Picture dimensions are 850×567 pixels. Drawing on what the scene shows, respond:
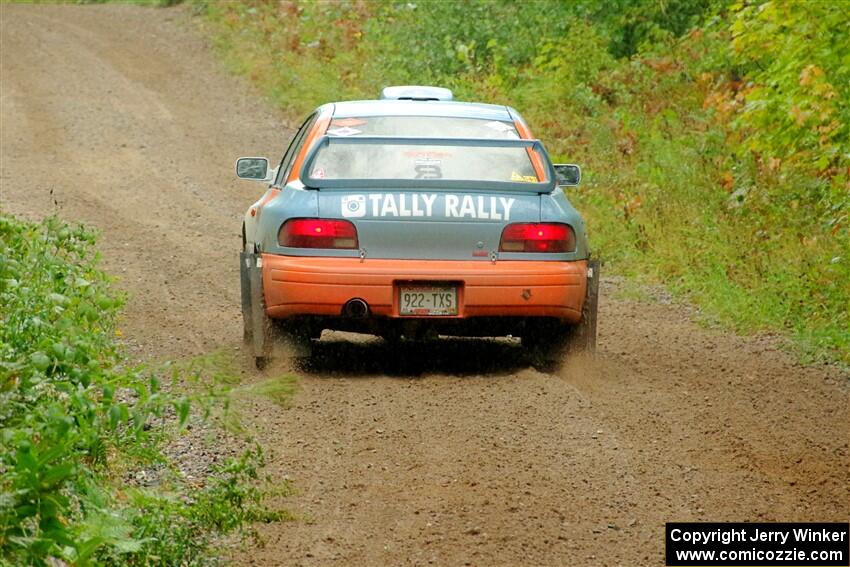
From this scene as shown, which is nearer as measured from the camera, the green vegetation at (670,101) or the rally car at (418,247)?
the rally car at (418,247)

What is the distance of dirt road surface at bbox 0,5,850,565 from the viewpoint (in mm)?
5527

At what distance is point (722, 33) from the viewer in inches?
749

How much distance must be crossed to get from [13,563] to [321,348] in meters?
5.42

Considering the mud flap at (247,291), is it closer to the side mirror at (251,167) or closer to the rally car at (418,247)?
the rally car at (418,247)

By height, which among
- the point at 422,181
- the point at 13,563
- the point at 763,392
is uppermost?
the point at 422,181

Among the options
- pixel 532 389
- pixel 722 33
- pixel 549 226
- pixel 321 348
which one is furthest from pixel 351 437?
pixel 722 33

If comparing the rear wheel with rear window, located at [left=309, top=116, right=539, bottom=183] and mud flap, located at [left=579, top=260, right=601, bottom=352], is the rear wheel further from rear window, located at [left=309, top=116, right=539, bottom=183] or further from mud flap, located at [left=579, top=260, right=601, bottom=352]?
mud flap, located at [left=579, top=260, right=601, bottom=352]

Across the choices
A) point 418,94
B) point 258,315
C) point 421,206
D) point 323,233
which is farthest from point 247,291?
point 418,94

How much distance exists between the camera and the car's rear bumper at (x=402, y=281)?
813 cm

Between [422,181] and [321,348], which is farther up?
[422,181]

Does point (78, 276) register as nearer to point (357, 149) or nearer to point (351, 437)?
point (357, 149)
